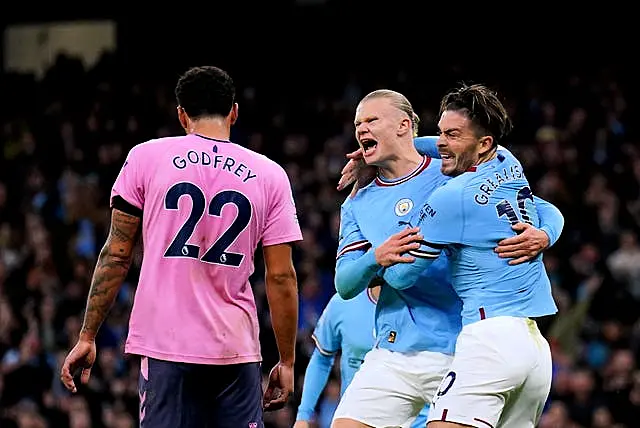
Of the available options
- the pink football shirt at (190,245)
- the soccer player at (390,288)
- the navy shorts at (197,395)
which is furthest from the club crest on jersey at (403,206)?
the navy shorts at (197,395)

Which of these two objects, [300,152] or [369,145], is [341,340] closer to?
[369,145]

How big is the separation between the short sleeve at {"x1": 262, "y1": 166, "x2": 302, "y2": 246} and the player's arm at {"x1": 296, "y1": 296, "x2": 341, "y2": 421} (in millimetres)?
1453

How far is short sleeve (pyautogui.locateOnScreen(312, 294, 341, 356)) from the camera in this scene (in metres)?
6.89

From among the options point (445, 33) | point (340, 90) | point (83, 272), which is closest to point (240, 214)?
point (83, 272)

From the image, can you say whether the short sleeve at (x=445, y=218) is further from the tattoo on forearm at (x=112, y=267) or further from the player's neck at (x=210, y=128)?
the tattoo on forearm at (x=112, y=267)

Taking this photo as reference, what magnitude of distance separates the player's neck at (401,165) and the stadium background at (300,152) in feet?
16.1

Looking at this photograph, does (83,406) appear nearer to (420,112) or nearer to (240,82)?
(420,112)

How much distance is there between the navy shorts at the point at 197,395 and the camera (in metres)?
5.30

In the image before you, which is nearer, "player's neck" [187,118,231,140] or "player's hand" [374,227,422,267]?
"player's hand" [374,227,422,267]

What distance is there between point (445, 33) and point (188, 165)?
15.2 metres

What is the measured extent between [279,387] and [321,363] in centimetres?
134

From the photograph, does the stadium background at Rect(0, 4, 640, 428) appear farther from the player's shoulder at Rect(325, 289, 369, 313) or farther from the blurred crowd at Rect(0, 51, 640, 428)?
the player's shoulder at Rect(325, 289, 369, 313)

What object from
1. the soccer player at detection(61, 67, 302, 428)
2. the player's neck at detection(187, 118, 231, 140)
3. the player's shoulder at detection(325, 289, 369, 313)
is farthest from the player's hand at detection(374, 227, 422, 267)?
the player's shoulder at detection(325, 289, 369, 313)

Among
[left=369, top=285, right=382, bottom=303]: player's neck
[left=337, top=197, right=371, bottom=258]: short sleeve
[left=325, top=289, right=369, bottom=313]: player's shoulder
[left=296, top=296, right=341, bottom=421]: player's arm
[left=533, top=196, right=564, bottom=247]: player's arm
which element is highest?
[left=533, top=196, right=564, bottom=247]: player's arm
